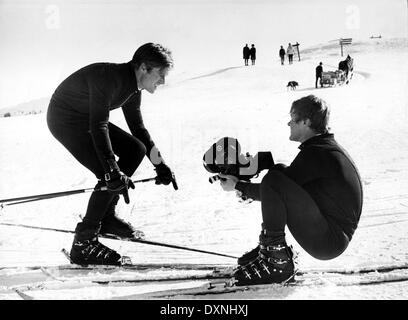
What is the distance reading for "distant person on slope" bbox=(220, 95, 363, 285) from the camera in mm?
2299

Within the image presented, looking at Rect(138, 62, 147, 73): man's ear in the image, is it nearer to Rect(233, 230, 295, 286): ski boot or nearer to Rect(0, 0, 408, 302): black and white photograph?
Rect(0, 0, 408, 302): black and white photograph

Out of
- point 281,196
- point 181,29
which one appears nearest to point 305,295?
point 281,196

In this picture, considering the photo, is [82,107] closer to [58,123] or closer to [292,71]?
[58,123]

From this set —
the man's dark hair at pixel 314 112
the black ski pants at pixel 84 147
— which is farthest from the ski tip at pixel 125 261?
the man's dark hair at pixel 314 112

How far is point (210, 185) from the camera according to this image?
5.14 meters

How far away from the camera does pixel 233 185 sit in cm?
256

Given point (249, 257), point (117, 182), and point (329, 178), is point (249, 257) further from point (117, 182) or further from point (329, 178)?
point (117, 182)

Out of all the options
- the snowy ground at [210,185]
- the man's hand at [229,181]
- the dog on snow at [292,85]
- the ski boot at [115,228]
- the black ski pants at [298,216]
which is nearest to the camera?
the black ski pants at [298,216]

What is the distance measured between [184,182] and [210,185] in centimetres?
36

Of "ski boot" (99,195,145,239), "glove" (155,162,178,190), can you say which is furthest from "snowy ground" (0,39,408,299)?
"glove" (155,162,178,190)

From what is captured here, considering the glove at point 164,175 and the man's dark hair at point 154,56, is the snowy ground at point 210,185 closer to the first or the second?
the glove at point 164,175

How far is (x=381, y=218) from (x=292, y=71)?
43.3 ft

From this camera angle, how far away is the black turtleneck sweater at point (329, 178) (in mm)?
2303
